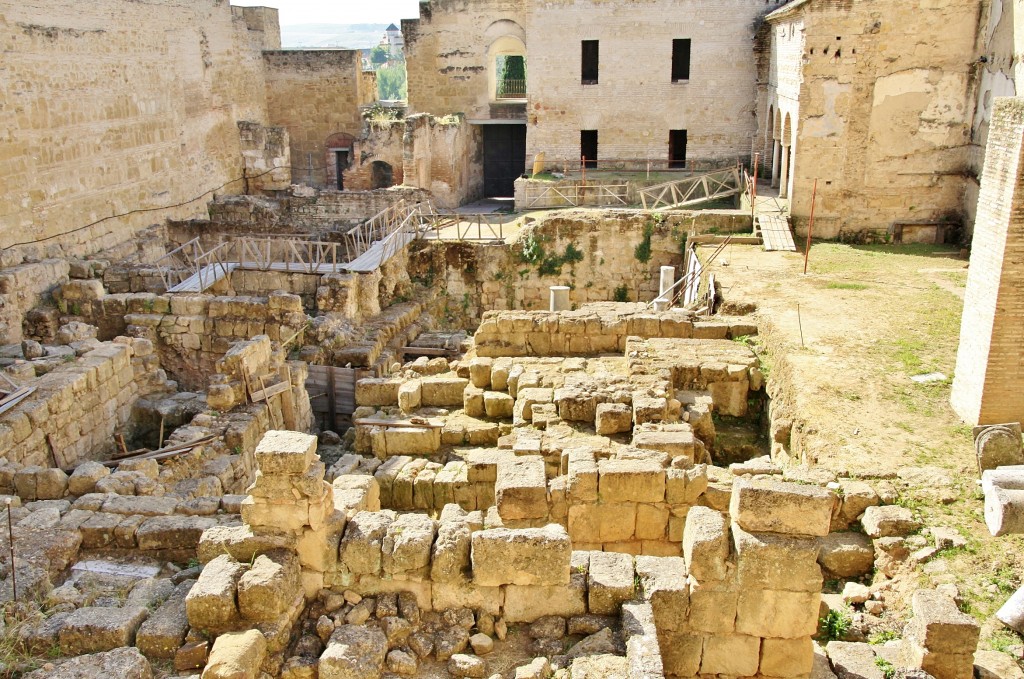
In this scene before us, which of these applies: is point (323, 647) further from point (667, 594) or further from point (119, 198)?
point (119, 198)

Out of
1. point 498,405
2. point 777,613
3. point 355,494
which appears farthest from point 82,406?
point 777,613

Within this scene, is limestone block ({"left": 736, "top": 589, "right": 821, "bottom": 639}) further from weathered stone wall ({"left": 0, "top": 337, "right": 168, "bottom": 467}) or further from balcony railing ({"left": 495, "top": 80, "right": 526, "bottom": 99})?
balcony railing ({"left": 495, "top": 80, "right": 526, "bottom": 99})

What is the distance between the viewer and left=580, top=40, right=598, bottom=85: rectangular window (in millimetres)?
24022

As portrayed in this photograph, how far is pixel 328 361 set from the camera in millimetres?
13820

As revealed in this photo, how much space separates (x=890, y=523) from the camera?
295 inches

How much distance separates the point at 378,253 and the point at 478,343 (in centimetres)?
514

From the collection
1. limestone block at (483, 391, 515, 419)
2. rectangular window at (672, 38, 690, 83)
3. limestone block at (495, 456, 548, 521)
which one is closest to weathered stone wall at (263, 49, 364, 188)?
rectangular window at (672, 38, 690, 83)

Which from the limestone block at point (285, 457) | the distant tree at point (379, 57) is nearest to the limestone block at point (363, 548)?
the limestone block at point (285, 457)

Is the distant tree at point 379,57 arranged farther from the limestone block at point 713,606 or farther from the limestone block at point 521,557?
the limestone block at point 713,606

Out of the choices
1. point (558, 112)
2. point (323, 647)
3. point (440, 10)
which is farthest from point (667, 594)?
point (440, 10)

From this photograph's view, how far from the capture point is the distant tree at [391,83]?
3132 inches

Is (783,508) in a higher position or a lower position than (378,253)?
higher

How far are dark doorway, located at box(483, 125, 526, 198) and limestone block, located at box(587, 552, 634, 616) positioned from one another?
22.2m

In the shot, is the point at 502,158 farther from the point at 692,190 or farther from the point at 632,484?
the point at 632,484
